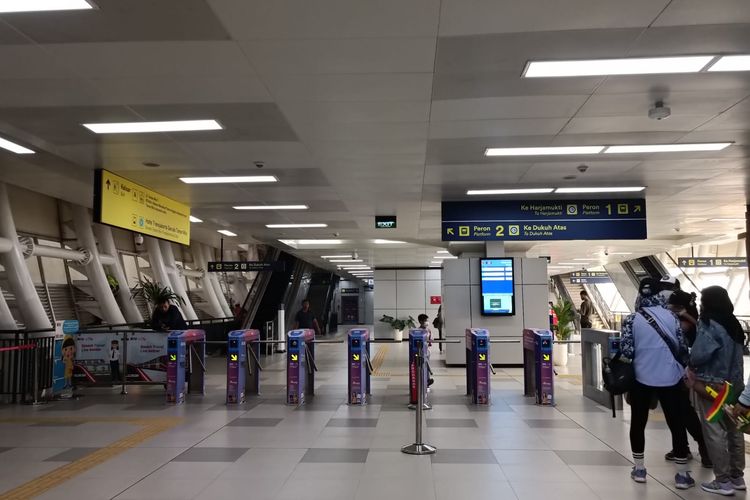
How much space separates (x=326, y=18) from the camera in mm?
3885

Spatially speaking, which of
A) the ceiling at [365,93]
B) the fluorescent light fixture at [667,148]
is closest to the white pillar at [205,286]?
the ceiling at [365,93]

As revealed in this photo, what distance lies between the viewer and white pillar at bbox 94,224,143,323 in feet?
51.0

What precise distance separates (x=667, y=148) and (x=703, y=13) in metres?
3.80

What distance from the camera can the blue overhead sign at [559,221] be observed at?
393 inches

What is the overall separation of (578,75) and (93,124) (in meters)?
4.86

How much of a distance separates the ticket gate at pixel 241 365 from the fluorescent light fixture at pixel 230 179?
2316mm

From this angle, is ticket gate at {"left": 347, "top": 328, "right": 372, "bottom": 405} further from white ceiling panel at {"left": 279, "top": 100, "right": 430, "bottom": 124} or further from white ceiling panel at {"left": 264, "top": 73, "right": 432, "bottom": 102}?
white ceiling panel at {"left": 264, "top": 73, "right": 432, "bottom": 102}

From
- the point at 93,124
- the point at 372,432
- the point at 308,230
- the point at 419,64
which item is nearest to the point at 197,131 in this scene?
the point at 93,124

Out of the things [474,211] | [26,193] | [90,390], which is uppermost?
[26,193]

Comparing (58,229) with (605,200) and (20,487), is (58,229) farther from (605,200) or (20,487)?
(605,200)

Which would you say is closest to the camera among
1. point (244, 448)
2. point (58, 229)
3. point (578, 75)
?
point (578, 75)

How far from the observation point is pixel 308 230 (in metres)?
14.9

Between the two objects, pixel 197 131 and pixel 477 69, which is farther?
pixel 197 131

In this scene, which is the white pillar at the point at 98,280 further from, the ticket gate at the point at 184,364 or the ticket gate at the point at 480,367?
the ticket gate at the point at 480,367
